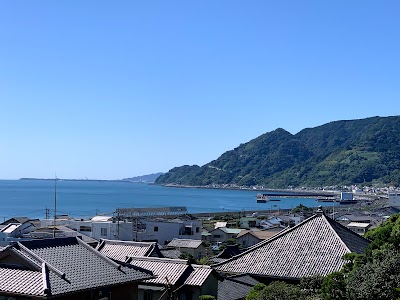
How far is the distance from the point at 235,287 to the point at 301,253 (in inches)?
96.6

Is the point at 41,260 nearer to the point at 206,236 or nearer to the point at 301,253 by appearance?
the point at 301,253

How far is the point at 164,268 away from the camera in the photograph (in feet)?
52.7

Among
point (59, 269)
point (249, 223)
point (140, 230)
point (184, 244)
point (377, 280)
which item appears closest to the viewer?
point (377, 280)

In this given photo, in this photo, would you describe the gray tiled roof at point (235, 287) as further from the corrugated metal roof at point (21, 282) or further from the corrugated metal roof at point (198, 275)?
the corrugated metal roof at point (21, 282)

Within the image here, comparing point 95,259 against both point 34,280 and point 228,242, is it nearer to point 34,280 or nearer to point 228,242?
point 34,280

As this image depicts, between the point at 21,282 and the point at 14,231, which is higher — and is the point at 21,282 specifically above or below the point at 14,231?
above

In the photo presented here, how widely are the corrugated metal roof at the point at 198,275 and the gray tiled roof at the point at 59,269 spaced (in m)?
1.79

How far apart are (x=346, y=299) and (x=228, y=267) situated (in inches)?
326

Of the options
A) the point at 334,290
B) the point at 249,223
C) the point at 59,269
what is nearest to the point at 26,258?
the point at 59,269

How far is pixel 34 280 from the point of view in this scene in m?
11.5

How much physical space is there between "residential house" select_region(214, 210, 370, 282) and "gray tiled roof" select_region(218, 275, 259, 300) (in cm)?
26

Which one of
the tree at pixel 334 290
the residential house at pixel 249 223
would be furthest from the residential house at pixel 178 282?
the residential house at pixel 249 223

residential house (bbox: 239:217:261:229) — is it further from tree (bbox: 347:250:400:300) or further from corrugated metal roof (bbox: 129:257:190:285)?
tree (bbox: 347:250:400:300)

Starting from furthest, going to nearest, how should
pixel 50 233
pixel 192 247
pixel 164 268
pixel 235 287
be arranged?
1. pixel 50 233
2. pixel 192 247
3. pixel 235 287
4. pixel 164 268
